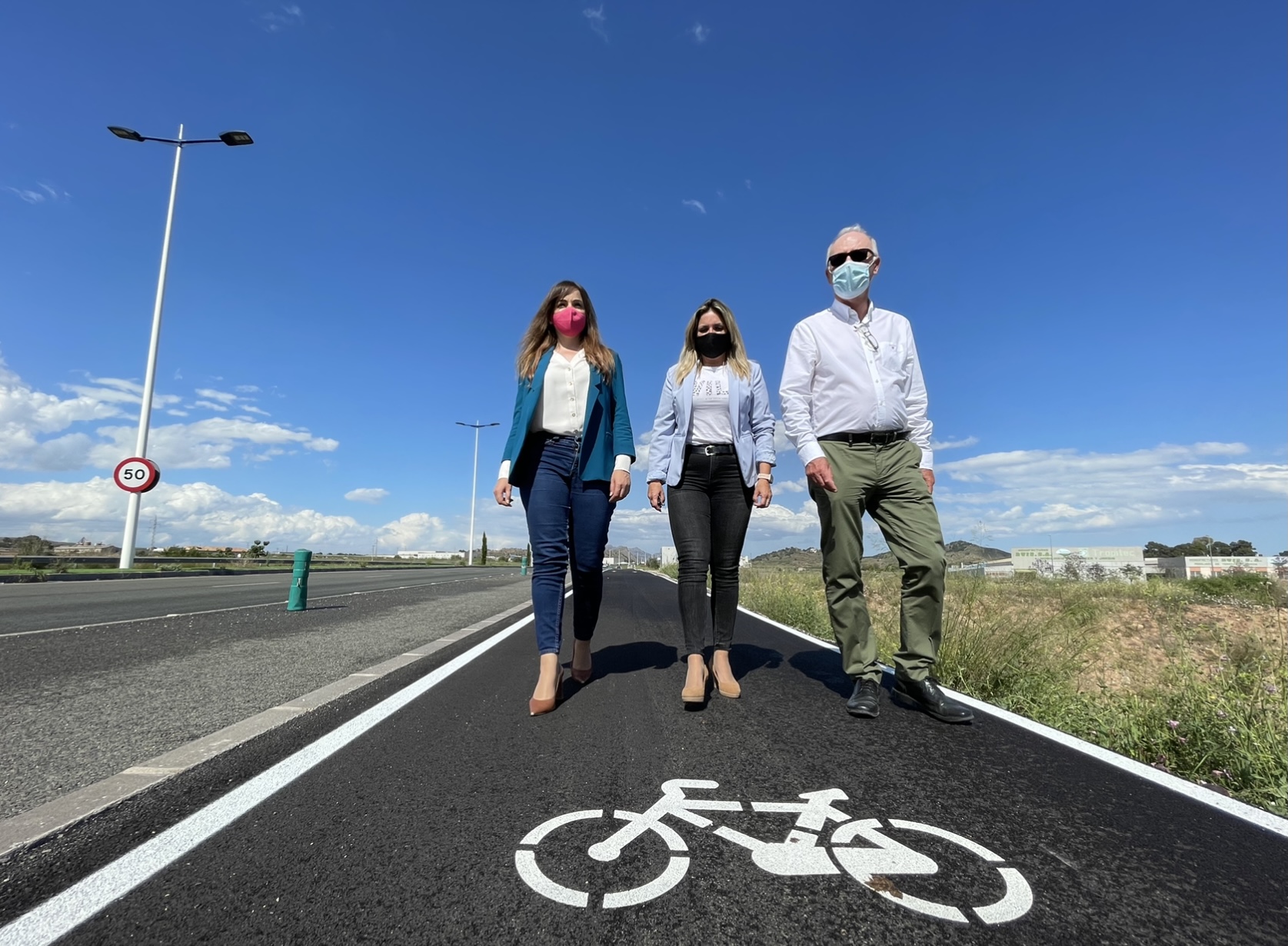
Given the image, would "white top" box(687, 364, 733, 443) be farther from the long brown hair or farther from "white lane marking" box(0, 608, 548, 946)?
"white lane marking" box(0, 608, 548, 946)

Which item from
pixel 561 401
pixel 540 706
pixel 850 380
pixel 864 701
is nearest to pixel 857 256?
pixel 850 380

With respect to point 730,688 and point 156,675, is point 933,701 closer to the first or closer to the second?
point 730,688

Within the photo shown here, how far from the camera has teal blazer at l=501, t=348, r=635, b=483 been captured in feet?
11.1

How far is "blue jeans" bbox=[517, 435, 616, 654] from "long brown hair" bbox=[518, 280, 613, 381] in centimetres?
47

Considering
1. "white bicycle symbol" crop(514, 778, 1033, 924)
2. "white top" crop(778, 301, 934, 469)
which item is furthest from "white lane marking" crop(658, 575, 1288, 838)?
"white top" crop(778, 301, 934, 469)

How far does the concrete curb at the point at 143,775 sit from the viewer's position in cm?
161

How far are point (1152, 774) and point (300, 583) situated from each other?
8.97 m

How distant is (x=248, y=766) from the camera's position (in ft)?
7.01

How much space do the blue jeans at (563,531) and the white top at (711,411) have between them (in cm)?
63

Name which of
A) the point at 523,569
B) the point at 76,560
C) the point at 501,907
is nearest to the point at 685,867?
the point at 501,907

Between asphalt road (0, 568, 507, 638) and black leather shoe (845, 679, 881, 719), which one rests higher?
black leather shoe (845, 679, 881, 719)

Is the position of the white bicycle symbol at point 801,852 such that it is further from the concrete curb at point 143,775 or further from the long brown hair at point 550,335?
the long brown hair at point 550,335

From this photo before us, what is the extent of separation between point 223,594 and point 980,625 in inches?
508

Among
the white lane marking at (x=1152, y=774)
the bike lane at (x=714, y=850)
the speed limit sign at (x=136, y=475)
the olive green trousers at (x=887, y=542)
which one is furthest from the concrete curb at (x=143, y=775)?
the speed limit sign at (x=136, y=475)
